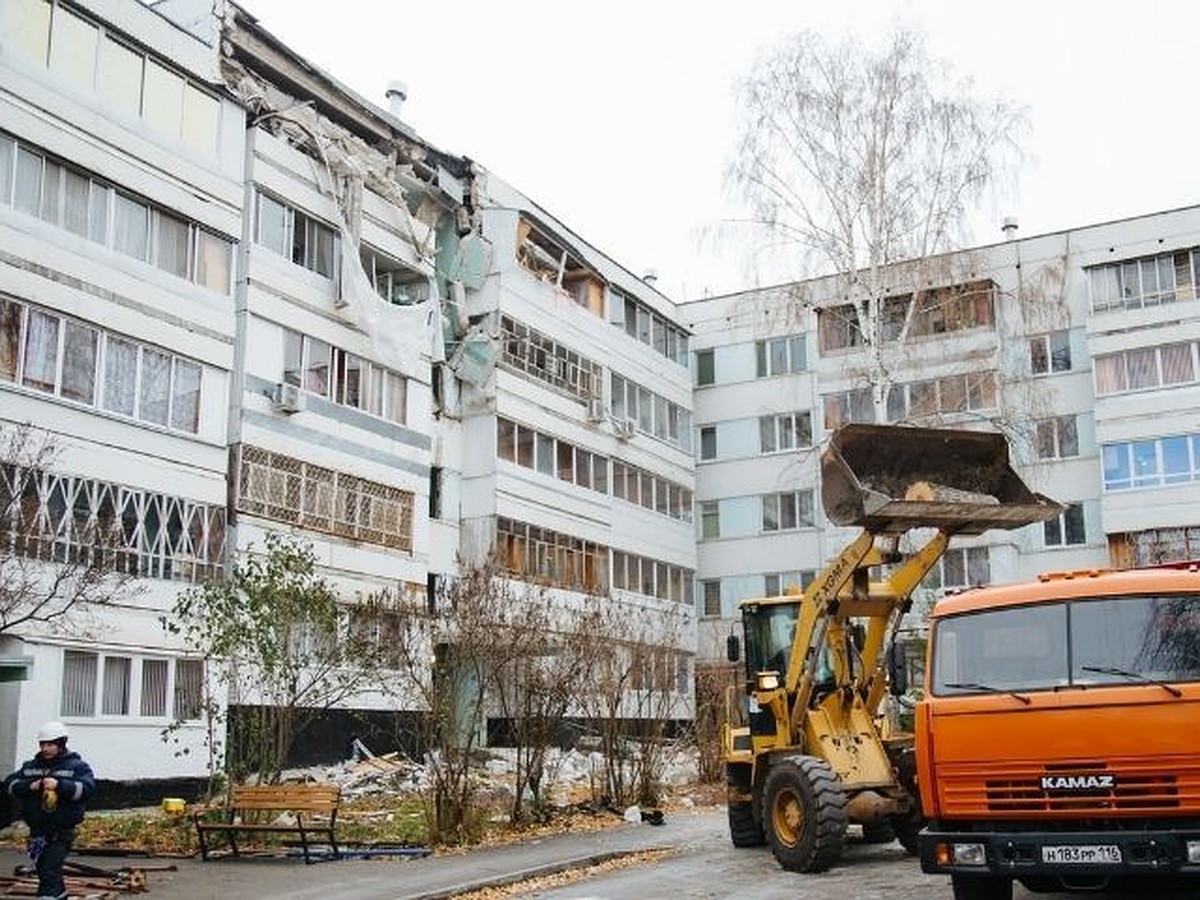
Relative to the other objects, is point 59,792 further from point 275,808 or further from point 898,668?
point 898,668

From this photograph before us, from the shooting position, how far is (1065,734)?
353 inches

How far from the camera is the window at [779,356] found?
46.2m

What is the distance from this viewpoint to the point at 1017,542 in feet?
133

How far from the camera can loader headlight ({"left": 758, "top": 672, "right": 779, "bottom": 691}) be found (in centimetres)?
1488

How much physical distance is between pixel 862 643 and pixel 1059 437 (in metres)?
27.9

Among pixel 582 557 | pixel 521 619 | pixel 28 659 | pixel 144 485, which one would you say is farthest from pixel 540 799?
pixel 582 557

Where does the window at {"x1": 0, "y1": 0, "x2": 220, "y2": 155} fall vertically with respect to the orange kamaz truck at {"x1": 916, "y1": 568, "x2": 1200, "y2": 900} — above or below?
above

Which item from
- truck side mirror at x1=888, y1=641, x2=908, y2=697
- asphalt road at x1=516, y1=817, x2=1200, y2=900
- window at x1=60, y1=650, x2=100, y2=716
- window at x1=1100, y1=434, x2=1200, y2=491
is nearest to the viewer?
truck side mirror at x1=888, y1=641, x2=908, y2=697

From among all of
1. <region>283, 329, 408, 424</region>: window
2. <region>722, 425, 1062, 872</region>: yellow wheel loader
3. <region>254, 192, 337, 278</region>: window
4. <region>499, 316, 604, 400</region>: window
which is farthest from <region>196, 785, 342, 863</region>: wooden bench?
<region>499, 316, 604, 400</region>: window

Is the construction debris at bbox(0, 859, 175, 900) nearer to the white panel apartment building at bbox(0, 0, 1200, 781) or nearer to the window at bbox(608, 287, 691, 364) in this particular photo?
the white panel apartment building at bbox(0, 0, 1200, 781)

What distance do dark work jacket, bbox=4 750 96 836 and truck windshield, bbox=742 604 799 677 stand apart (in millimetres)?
8279

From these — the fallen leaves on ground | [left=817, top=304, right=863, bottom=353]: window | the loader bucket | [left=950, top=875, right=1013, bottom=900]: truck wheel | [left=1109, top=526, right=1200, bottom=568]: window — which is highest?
[left=817, top=304, right=863, bottom=353]: window

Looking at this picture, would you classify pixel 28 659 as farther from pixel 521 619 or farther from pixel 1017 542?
pixel 1017 542

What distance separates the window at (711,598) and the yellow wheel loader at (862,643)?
3026cm
